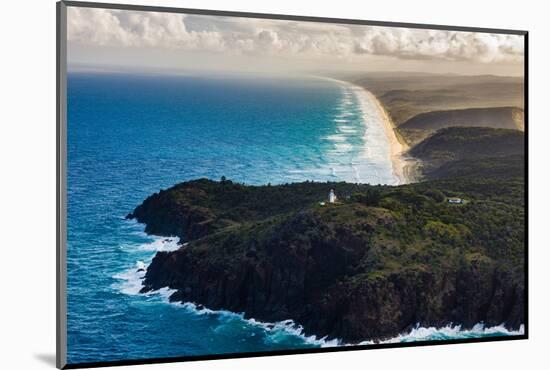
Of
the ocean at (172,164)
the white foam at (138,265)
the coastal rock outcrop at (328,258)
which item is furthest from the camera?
the coastal rock outcrop at (328,258)

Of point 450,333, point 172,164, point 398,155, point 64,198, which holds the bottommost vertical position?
point 450,333

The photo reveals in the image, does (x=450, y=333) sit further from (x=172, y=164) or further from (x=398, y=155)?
(x=172, y=164)

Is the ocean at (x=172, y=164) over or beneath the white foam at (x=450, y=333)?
over

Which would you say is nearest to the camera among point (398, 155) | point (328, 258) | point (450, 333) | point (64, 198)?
point (64, 198)

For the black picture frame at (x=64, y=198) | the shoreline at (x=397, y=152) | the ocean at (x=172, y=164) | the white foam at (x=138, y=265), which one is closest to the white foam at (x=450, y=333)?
the ocean at (x=172, y=164)

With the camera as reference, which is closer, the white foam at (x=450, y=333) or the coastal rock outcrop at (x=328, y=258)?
the coastal rock outcrop at (x=328, y=258)

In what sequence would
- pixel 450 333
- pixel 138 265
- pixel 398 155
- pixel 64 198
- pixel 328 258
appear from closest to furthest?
1. pixel 64 198
2. pixel 138 265
3. pixel 328 258
4. pixel 450 333
5. pixel 398 155

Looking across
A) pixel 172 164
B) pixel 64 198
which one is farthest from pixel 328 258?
pixel 64 198

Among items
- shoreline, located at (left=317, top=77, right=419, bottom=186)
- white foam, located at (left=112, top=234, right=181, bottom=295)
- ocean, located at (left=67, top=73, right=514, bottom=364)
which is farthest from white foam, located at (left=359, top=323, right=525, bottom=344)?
white foam, located at (left=112, top=234, right=181, bottom=295)

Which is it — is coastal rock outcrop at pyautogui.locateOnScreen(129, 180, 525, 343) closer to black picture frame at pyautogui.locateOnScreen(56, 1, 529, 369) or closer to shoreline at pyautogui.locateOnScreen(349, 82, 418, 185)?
shoreline at pyautogui.locateOnScreen(349, 82, 418, 185)

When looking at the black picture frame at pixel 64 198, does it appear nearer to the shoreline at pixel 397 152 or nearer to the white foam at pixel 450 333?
the white foam at pixel 450 333

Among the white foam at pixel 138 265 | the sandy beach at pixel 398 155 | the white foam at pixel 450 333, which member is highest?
the sandy beach at pixel 398 155
